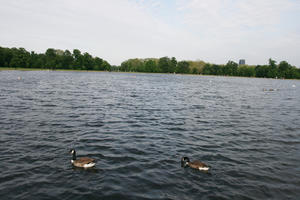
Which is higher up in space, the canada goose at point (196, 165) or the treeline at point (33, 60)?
the treeline at point (33, 60)

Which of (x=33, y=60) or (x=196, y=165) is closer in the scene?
(x=196, y=165)

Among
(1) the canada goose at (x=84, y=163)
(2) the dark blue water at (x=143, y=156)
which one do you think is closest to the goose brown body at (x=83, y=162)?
(1) the canada goose at (x=84, y=163)

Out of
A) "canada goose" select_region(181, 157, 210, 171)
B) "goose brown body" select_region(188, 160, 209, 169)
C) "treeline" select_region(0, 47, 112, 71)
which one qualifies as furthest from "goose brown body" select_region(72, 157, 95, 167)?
"treeline" select_region(0, 47, 112, 71)

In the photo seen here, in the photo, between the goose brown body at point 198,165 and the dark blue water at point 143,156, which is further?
the goose brown body at point 198,165

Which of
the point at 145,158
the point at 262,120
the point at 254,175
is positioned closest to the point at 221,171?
the point at 254,175

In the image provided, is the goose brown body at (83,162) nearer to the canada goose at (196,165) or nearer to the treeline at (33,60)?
the canada goose at (196,165)

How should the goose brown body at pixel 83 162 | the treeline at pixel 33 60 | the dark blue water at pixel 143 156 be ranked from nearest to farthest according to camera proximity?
the dark blue water at pixel 143 156, the goose brown body at pixel 83 162, the treeline at pixel 33 60

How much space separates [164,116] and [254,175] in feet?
44.1

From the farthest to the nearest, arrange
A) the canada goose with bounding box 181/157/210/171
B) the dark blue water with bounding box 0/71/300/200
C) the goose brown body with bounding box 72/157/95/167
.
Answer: the canada goose with bounding box 181/157/210/171 < the goose brown body with bounding box 72/157/95/167 < the dark blue water with bounding box 0/71/300/200

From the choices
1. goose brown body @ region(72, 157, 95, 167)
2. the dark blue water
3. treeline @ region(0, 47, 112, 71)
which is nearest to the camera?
the dark blue water

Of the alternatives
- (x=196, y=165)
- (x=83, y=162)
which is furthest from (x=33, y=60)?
(x=196, y=165)

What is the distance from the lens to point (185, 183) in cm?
976

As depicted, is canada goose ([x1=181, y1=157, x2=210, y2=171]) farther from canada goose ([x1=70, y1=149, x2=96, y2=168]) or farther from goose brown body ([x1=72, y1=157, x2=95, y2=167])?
goose brown body ([x1=72, y1=157, x2=95, y2=167])

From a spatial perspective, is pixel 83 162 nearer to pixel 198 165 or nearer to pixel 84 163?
pixel 84 163
